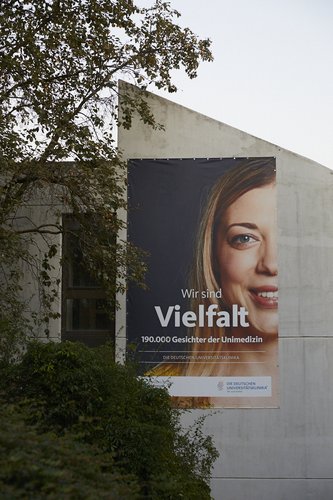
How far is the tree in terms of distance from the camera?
17.2m

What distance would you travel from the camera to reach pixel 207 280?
2153cm

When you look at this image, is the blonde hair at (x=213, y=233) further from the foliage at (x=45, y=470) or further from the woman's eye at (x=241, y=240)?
the foliage at (x=45, y=470)

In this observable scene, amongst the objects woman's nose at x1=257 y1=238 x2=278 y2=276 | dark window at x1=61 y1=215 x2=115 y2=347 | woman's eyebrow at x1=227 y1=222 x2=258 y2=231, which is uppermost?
woman's eyebrow at x1=227 y1=222 x2=258 y2=231

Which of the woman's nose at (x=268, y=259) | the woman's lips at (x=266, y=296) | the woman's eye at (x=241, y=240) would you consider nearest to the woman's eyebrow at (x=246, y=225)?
the woman's eye at (x=241, y=240)

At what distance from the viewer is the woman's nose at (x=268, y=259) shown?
71.0 feet

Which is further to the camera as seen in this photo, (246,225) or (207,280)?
(246,225)

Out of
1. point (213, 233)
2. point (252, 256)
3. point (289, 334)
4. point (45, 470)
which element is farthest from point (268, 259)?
point (45, 470)

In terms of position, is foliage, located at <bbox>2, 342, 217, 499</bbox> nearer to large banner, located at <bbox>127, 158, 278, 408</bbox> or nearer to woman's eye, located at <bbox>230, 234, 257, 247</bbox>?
large banner, located at <bbox>127, 158, 278, 408</bbox>

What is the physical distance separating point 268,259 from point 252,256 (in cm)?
32

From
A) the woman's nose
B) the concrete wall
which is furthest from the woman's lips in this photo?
the woman's nose

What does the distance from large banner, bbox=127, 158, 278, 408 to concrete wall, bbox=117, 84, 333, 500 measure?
241 millimetres

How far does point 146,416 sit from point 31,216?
767cm

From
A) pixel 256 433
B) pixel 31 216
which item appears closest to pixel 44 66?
pixel 31 216

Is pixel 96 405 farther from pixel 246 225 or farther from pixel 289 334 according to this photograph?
pixel 246 225
